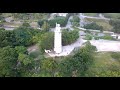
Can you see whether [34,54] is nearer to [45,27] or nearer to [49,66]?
Result: [49,66]

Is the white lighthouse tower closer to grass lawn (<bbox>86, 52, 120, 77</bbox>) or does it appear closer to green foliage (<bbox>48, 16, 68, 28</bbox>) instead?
grass lawn (<bbox>86, 52, 120, 77</bbox>)

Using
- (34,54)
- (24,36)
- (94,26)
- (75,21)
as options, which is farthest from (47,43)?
(75,21)

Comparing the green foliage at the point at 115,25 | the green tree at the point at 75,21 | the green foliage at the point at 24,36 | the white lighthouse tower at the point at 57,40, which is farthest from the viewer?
the green tree at the point at 75,21

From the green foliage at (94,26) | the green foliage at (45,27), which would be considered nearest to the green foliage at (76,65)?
the green foliage at (45,27)

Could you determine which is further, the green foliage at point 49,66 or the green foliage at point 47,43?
the green foliage at point 47,43

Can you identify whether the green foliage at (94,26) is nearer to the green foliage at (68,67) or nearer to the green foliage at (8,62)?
the green foliage at (68,67)
